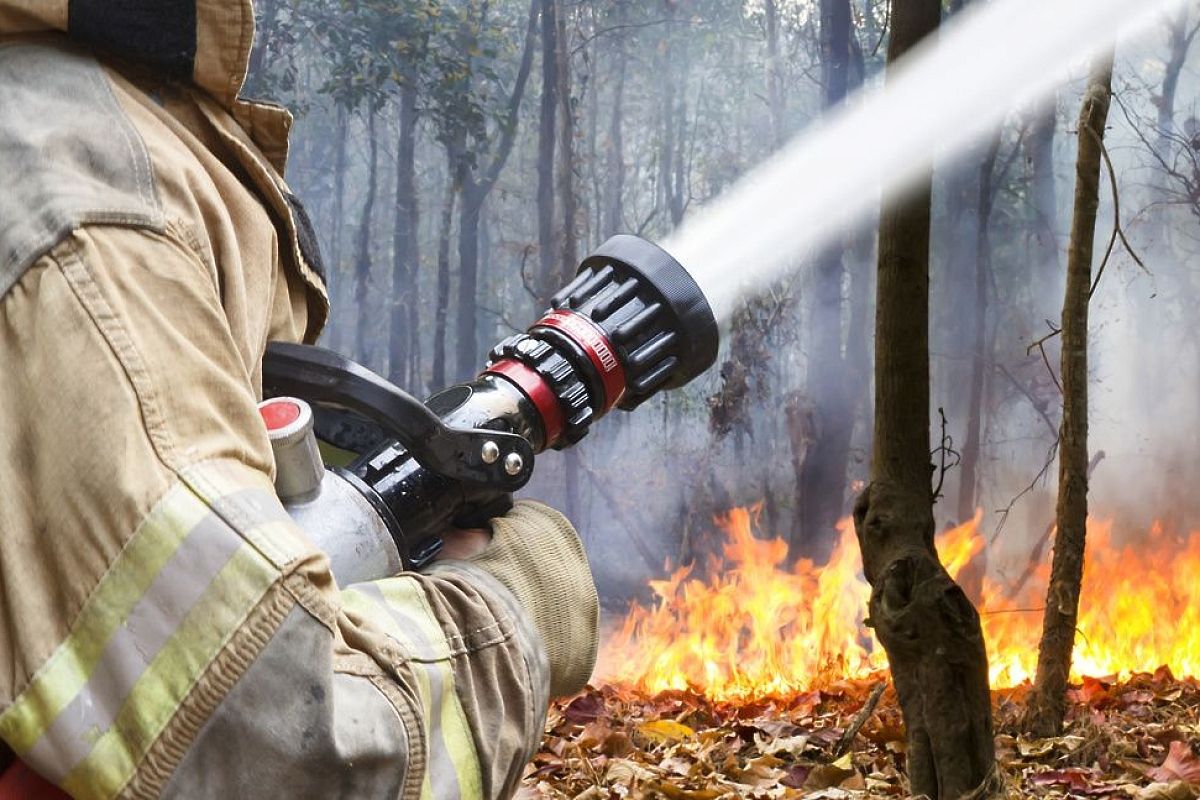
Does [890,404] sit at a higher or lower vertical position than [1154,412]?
lower

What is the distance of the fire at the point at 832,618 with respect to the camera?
7.19 m

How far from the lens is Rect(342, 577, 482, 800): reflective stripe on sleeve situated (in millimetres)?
1005

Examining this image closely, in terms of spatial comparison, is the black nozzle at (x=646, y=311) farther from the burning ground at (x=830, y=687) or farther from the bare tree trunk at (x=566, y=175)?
the bare tree trunk at (x=566, y=175)

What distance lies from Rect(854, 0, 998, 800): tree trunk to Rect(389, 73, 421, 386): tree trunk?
711 centimetres

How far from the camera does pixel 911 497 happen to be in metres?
3.04

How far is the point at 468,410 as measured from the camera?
146 centimetres

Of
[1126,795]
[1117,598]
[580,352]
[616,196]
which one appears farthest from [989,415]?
[580,352]

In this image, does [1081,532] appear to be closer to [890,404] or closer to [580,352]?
[890,404]

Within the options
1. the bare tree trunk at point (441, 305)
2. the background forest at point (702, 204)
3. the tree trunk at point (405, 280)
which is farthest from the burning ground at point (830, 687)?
the tree trunk at point (405, 280)

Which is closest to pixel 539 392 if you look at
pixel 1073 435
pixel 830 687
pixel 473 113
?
pixel 1073 435

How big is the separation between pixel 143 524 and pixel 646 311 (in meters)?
0.91

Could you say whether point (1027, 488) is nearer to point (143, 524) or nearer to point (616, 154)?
point (616, 154)

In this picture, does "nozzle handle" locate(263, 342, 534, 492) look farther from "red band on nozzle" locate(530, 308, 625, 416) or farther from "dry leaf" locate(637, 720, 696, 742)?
"dry leaf" locate(637, 720, 696, 742)

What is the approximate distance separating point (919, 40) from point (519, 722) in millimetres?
2512
